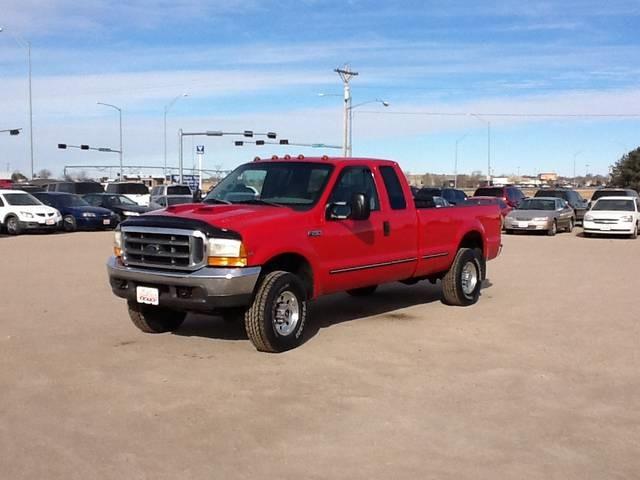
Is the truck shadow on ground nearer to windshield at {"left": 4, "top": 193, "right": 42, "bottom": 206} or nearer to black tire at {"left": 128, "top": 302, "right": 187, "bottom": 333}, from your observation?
black tire at {"left": 128, "top": 302, "right": 187, "bottom": 333}

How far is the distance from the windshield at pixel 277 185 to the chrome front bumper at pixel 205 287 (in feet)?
4.56

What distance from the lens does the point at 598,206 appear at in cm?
2694

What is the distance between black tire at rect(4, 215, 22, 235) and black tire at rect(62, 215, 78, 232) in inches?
96.2

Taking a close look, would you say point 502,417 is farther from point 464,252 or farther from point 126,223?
point 464,252

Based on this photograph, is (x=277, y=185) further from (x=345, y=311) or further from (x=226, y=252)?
(x=345, y=311)

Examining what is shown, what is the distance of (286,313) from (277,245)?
0.77 meters

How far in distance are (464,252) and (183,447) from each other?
21.6ft

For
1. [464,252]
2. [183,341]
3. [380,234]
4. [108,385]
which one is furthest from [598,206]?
[108,385]

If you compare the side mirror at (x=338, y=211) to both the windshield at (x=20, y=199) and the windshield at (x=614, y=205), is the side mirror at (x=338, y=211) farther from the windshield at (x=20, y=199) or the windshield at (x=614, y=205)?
the windshield at (x=20, y=199)

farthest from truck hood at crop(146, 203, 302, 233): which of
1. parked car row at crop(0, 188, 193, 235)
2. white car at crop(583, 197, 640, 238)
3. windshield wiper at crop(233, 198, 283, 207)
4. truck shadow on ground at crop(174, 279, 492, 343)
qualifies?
white car at crop(583, 197, 640, 238)

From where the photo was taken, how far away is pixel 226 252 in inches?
283

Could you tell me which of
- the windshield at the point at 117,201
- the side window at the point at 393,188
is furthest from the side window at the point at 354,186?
the windshield at the point at 117,201

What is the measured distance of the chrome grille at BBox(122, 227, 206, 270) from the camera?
23.8 ft

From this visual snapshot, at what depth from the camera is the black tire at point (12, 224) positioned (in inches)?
1030
